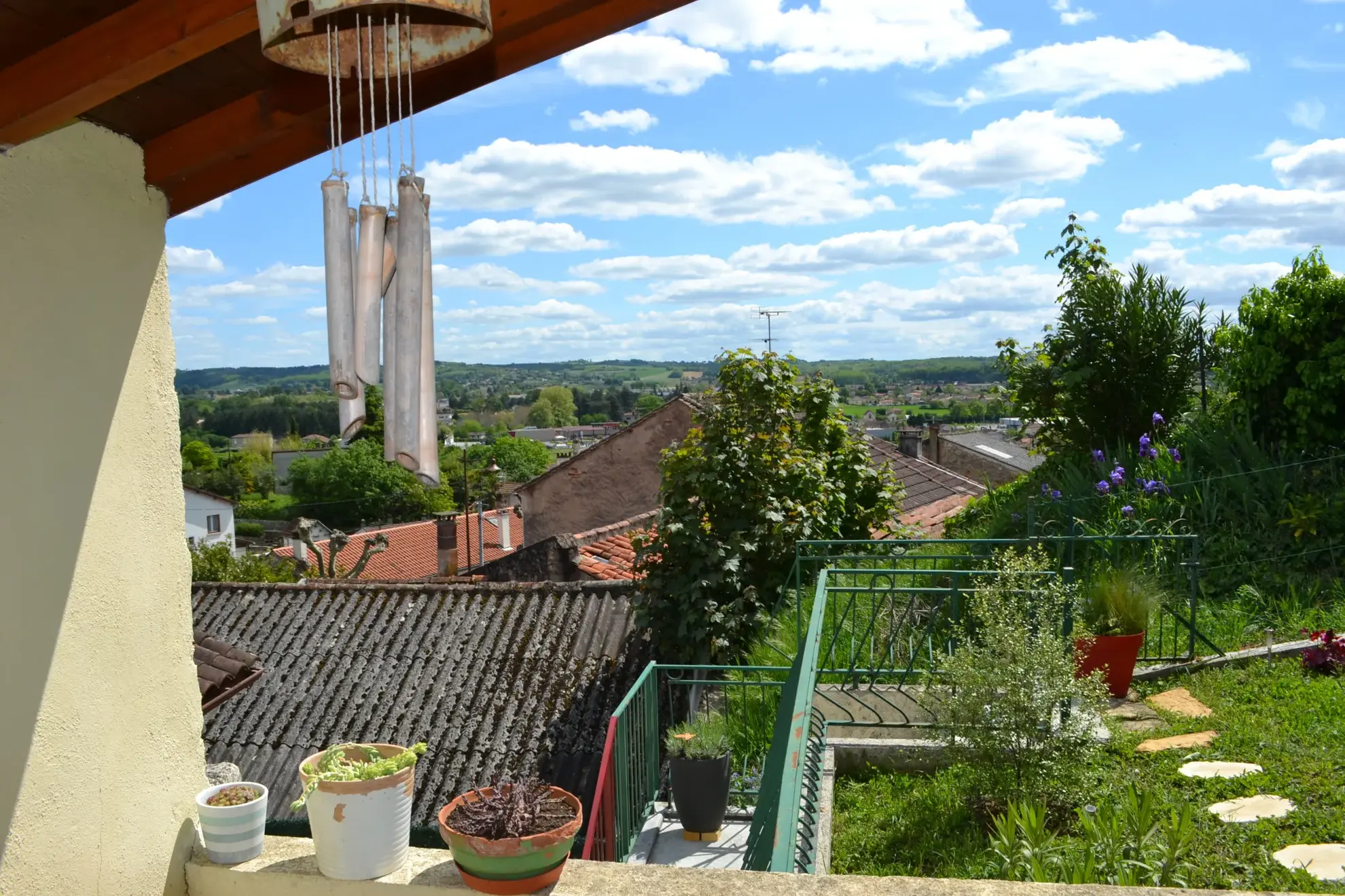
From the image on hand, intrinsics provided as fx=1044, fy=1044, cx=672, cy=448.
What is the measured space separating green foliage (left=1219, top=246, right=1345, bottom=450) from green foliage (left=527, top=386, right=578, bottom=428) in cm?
8220

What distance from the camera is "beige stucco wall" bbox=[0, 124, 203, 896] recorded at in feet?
7.47

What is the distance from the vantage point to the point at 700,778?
6.17 metres

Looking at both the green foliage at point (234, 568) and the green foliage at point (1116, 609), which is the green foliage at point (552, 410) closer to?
the green foliage at point (234, 568)

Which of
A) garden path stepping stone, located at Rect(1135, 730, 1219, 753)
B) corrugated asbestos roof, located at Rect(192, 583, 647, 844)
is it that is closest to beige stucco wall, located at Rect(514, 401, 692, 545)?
corrugated asbestos roof, located at Rect(192, 583, 647, 844)

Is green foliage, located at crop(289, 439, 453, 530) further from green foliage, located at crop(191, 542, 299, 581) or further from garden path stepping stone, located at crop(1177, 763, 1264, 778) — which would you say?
garden path stepping stone, located at crop(1177, 763, 1264, 778)

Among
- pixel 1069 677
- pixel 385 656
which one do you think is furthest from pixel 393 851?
pixel 385 656

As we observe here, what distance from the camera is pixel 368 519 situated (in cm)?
5844

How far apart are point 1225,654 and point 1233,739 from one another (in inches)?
58.6

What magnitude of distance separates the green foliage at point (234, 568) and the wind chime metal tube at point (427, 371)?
22.6 m

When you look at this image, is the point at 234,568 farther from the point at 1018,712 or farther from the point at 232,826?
the point at 232,826

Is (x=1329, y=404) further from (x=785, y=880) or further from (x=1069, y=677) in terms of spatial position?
(x=785, y=880)

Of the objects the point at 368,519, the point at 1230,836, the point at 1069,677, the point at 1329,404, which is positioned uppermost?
the point at 1329,404

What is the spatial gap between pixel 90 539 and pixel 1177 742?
5094 millimetres

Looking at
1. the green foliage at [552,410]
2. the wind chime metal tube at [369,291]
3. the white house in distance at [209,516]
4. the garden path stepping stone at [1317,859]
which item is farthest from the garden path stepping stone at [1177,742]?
the green foliage at [552,410]
